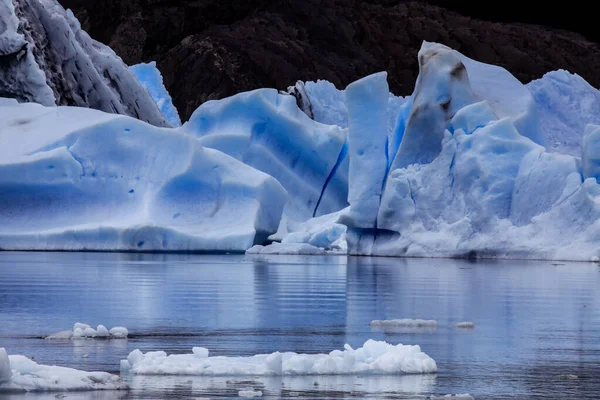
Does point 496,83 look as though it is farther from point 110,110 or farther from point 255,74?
point 255,74

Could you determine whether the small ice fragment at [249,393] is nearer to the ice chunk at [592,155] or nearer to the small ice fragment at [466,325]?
the small ice fragment at [466,325]

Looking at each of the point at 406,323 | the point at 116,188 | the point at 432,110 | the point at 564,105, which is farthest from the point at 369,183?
the point at 406,323

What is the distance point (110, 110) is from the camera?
23797 millimetres

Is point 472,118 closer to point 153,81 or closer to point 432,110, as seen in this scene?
point 432,110

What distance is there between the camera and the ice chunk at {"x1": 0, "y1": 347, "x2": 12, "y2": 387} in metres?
3.80

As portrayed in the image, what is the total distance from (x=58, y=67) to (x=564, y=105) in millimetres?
10261

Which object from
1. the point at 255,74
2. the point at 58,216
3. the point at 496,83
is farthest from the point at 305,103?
the point at 255,74

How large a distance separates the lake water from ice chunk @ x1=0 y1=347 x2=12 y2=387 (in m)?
0.08

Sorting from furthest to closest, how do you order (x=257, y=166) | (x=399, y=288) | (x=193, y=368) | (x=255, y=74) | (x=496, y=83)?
1. (x=255, y=74)
2. (x=257, y=166)
3. (x=496, y=83)
4. (x=399, y=288)
5. (x=193, y=368)

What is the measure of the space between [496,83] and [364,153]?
2.86m

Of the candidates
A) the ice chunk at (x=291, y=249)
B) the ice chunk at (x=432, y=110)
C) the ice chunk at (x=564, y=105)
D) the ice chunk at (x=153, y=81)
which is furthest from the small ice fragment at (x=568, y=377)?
the ice chunk at (x=153, y=81)

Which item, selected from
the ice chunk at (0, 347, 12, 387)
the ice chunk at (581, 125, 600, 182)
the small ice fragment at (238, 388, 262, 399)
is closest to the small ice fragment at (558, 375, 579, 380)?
the small ice fragment at (238, 388, 262, 399)

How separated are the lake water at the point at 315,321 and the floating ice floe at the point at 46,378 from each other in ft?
0.28

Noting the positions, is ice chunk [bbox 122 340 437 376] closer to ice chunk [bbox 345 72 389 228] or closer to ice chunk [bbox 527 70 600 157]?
ice chunk [bbox 345 72 389 228]
